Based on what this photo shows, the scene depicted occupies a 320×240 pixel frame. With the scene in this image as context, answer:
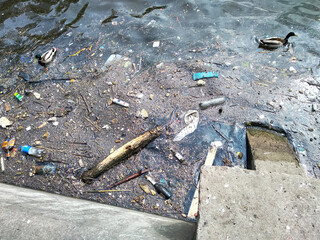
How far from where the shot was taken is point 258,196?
6.21 feet

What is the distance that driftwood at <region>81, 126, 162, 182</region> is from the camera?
2.80 m

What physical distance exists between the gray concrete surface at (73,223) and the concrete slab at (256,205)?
0.29m

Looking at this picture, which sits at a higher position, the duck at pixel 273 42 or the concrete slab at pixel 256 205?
the duck at pixel 273 42

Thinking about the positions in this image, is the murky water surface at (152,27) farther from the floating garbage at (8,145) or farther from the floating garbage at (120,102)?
the floating garbage at (8,145)

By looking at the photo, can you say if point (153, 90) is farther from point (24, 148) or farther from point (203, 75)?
point (24, 148)

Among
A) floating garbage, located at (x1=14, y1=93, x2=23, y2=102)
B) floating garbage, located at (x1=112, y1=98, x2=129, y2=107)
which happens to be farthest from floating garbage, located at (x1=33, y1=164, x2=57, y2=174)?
floating garbage, located at (x1=14, y1=93, x2=23, y2=102)

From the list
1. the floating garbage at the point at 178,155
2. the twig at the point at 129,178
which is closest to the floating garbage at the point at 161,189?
the twig at the point at 129,178

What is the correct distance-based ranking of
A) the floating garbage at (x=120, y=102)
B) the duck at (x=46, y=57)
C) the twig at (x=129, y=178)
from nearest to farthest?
the twig at (x=129, y=178) < the floating garbage at (x=120, y=102) < the duck at (x=46, y=57)

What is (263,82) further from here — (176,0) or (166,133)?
(176,0)

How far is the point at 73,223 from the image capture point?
1.75 m

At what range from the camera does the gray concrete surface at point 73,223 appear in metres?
1.65

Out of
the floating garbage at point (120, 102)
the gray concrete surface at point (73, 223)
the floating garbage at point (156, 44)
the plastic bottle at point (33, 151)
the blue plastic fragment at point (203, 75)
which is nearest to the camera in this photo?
the gray concrete surface at point (73, 223)

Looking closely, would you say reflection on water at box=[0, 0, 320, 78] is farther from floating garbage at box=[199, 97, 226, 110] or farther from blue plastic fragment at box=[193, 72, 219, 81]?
floating garbage at box=[199, 97, 226, 110]

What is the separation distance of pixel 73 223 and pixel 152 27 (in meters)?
4.16
